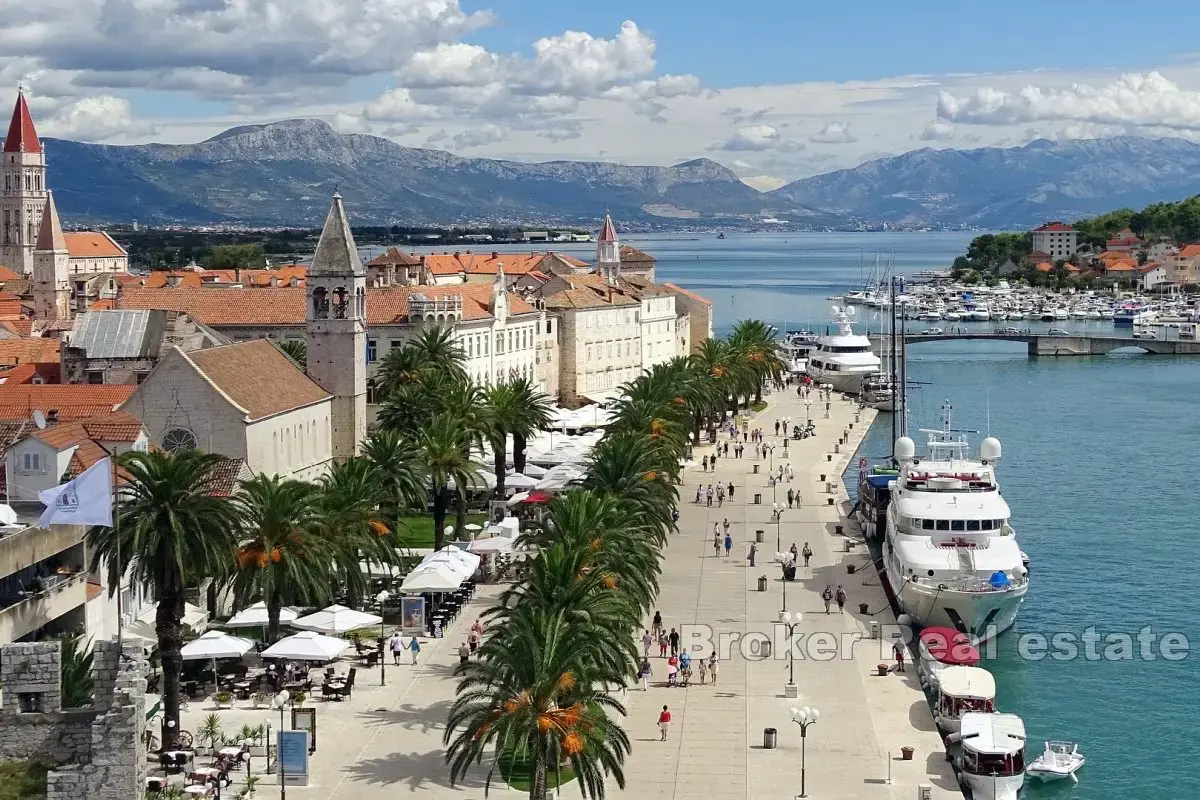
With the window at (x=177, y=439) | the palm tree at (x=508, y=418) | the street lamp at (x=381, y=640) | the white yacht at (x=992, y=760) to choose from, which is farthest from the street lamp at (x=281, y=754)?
the palm tree at (x=508, y=418)

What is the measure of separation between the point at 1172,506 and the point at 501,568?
3740 centimetres

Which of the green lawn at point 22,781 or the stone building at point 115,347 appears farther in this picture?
the stone building at point 115,347

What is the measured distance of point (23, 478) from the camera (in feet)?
153

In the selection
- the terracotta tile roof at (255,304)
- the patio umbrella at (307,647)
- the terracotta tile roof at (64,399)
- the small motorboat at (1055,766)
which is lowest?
the small motorboat at (1055,766)

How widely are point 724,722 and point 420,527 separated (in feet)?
96.5

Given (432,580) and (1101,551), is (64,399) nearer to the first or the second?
(432,580)

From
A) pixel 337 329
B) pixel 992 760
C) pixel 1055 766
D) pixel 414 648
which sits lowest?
pixel 1055 766

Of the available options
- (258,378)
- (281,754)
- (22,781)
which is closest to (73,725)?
(22,781)

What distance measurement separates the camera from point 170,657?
38.7 metres

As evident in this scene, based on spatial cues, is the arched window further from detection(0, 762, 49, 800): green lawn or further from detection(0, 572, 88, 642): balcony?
detection(0, 762, 49, 800): green lawn

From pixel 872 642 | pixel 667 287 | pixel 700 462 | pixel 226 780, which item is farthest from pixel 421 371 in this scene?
pixel 667 287

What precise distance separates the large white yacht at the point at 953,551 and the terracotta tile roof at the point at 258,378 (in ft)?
74.7

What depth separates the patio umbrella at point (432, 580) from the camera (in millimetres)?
52438

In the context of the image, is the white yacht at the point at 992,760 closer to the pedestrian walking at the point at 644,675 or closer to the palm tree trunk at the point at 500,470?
the pedestrian walking at the point at 644,675
